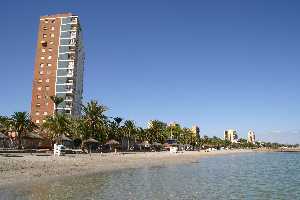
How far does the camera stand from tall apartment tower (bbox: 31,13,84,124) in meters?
131

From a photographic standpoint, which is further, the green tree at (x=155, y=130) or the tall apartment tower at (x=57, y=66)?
the green tree at (x=155, y=130)

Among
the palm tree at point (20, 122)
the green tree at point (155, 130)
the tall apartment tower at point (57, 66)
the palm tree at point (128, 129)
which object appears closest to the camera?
the palm tree at point (20, 122)

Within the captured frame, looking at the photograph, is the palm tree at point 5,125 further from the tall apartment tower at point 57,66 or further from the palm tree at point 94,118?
the tall apartment tower at point 57,66

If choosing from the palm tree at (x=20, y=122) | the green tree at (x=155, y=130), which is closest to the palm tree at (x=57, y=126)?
the palm tree at (x=20, y=122)

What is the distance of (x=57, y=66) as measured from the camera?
134 metres

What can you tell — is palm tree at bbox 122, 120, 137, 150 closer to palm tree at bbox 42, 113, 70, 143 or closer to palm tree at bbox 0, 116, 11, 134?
palm tree at bbox 42, 113, 70, 143

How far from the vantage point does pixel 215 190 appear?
2980 cm

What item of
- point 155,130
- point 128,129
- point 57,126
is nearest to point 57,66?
point 128,129

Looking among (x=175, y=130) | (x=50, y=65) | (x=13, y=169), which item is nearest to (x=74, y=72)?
(x=50, y=65)

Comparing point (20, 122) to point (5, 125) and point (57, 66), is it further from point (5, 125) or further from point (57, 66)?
point (57, 66)

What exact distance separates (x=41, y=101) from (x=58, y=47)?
19743mm

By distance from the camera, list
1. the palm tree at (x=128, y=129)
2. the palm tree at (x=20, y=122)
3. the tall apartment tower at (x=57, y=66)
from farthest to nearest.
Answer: the tall apartment tower at (x=57, y=66) < the palm tree at (x=128, y=129) < the palm tree at (x=20, y=122)

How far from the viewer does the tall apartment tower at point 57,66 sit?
131 m

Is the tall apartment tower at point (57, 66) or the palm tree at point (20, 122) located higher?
the tall apartment tower at point (57, 66)
